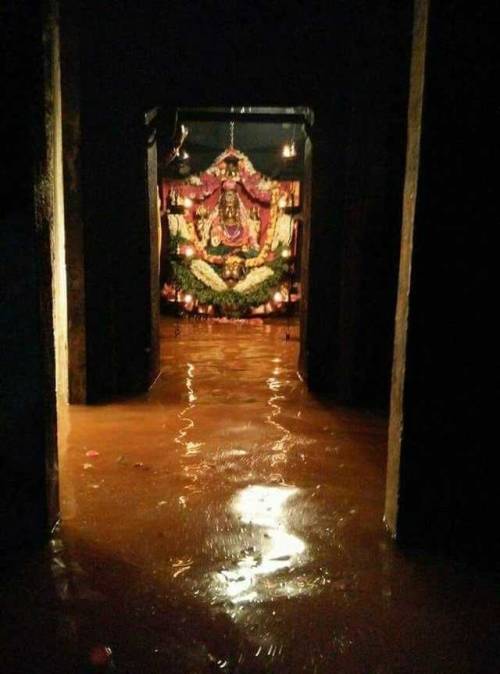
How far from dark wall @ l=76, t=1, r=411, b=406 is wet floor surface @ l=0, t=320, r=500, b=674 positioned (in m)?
1.54

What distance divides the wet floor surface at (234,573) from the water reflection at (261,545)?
11 millimetres

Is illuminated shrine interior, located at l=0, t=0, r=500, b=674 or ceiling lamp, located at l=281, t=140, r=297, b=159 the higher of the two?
ceiling lamp, located at l=281, t=140, r=297, b=159

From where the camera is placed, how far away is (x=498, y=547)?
128 inches

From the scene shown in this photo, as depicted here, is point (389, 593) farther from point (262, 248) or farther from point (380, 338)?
point (262, 248)

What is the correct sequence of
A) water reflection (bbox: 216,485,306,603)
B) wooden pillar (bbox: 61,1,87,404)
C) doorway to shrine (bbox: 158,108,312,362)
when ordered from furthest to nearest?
1. doorway to shrine (bbox: 158,108,312,362)
2. wooden pillar (bbox: 61,1,87,404)
3. water reflection (bbox: 216,485,306,603)

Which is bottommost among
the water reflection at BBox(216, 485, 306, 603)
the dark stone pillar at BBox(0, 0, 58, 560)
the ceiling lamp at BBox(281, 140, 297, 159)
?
the water reflection at BBox(216, 485, 306, 603)

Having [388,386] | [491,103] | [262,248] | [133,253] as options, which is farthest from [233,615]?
[262,248]

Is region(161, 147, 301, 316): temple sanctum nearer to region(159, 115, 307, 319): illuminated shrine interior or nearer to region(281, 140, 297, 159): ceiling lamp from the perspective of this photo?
region(159, 115, 307, 319): illuminated shrine interior

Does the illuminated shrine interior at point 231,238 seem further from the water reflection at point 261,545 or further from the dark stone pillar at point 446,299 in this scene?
the dark stone pillar at point 446,299

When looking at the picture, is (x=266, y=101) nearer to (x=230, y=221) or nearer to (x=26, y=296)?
(x=26, y=296)

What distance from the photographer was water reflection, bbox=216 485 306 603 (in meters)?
2.89

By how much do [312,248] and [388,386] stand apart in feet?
6.31

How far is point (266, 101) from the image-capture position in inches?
262

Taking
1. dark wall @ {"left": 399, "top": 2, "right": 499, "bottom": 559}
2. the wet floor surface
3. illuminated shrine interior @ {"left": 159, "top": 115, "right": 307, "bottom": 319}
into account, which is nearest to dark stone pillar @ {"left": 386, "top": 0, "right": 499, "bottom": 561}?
dark wall @ {"left": 399, "top": 2, "right": 499, "bottom": 559}
